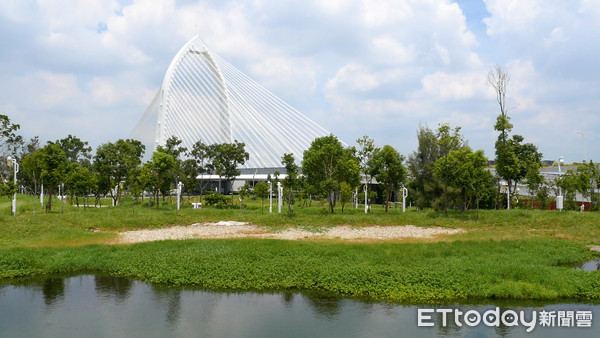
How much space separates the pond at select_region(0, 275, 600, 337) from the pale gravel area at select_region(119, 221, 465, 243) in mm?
7296

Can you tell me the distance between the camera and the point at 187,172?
140 ft

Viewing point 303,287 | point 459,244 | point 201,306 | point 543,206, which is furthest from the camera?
point 543,206

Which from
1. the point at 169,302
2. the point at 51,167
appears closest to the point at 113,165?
the point at 51,167

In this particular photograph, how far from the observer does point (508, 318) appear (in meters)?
9.32

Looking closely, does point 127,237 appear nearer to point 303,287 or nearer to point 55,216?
point 55,216

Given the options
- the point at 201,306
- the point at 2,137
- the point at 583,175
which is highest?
the point at 2,137

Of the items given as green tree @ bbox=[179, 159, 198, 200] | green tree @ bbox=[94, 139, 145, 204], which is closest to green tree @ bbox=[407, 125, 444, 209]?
green tree @ bbox=[179, 159, 198, 200]

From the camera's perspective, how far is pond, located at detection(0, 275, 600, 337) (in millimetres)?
8617

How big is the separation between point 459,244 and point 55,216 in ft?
65.8

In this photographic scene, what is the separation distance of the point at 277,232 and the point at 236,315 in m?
11.0

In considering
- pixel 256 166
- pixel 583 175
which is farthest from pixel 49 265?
pixel 256 166

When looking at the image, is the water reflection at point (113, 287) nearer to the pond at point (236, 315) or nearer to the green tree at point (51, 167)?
the pond at point (236, 315)

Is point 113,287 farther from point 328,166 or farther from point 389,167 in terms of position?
point 389,167

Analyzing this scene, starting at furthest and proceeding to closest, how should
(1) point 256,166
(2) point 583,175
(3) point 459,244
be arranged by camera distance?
(1) point 256,166, (2) point 583,175, (3) point 459,244
